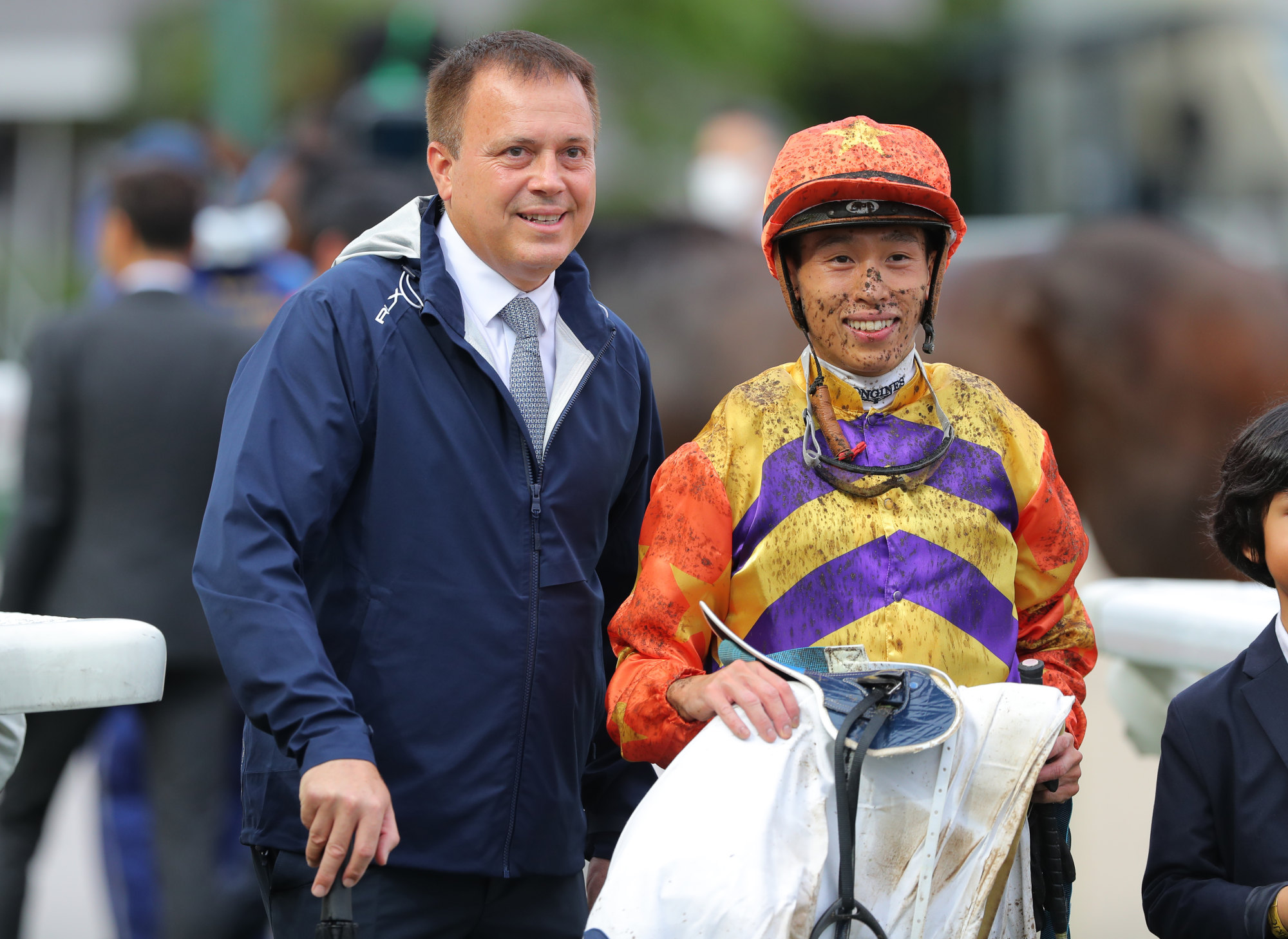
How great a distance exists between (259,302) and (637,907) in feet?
12.8

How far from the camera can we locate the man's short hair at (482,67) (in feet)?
7.53

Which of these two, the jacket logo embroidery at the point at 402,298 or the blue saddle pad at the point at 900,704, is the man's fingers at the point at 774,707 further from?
the jacket logo embroidery at the point at 402,298

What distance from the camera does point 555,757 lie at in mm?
2289

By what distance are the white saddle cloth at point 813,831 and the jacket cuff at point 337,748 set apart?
34 centimetres

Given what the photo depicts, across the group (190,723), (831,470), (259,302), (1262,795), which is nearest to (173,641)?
(190,723)

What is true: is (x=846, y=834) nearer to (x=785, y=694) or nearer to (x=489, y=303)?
(x=785, y=694)

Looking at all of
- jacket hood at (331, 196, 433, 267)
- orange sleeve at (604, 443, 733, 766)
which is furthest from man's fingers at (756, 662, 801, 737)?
jacket hood at (331, 196, 433, 267)

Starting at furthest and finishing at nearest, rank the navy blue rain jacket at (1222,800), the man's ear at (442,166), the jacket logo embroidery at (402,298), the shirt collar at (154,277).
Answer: the shirt collar at (154,277) → the man's ear at (442,166) → the jacket logo embroidery at (402,298) → the navy blue rain jacket at (1222,800)

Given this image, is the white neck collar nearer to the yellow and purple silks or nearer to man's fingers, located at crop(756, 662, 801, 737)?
the yellow and purple silks

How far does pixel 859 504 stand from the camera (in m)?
2.08

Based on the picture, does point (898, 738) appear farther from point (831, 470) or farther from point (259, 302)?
point (259, 302)

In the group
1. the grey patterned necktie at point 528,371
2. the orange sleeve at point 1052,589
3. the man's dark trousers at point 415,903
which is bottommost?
the man's dark trousers at point 415,903

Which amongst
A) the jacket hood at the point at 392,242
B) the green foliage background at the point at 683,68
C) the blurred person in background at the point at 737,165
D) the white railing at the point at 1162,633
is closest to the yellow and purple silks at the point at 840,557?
the jacket hood at the point at 392,242

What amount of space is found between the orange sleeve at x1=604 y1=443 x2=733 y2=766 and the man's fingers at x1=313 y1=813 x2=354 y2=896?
1.24 feet
